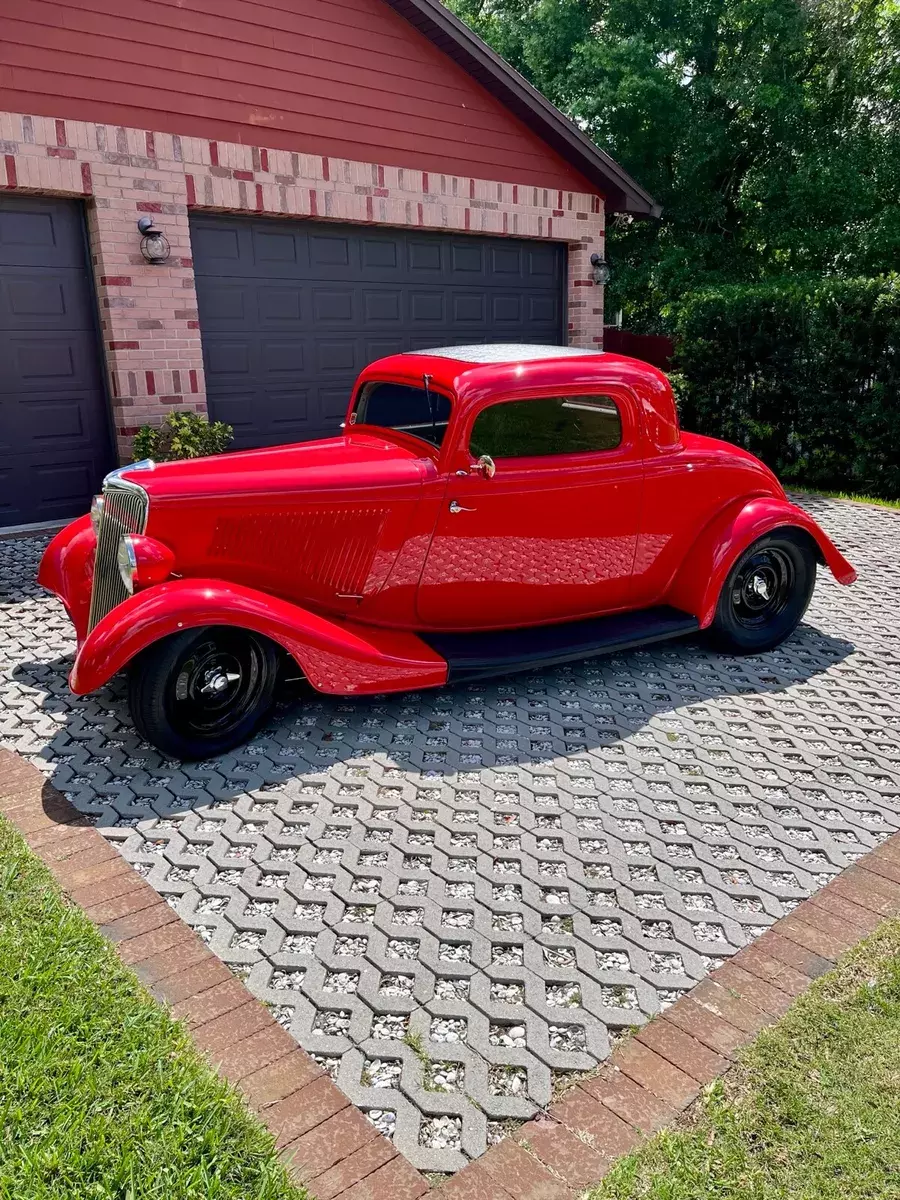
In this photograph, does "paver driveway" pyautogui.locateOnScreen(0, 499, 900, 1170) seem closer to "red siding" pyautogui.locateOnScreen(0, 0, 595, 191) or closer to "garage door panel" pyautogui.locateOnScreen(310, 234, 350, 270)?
"red siding" pyautogui.locateOnScreen(0, 0, 595, 191)

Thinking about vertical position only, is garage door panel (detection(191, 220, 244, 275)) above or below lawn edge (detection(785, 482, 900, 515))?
above

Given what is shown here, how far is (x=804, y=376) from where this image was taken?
10484 millimetres

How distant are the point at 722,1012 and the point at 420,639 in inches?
98.3

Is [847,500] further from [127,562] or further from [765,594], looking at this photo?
[127,562]

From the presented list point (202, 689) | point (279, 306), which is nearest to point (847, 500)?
point (279, 306)

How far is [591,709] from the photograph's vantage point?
474cm

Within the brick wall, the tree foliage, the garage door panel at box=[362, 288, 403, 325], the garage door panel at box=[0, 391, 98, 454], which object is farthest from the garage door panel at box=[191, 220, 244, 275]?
the tree foliage

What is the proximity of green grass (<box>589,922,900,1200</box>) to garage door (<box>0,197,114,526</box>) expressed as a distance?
26.2 feet

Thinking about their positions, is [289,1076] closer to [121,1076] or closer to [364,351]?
[121,1076]

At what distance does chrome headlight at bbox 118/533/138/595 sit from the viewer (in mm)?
4074

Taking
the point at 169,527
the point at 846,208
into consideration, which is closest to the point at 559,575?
the point at 169,527

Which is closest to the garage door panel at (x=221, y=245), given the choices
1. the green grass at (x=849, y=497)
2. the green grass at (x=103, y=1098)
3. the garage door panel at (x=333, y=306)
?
the garage door panel at (x=333, y=306)

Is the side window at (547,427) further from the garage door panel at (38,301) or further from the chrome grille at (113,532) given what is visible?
the garage door panel at (38,301)

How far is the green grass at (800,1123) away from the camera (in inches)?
83.2
